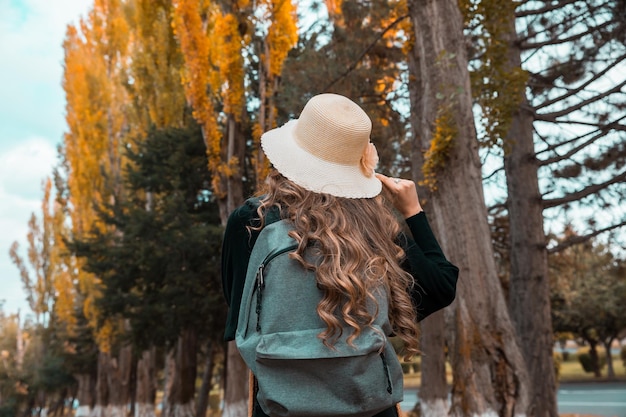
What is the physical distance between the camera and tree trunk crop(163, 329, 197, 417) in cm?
1639

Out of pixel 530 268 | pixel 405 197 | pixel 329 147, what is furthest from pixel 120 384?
pixel 329 147

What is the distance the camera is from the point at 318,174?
1.84m

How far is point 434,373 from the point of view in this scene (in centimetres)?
1112

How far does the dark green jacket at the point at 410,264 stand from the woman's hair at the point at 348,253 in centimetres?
6

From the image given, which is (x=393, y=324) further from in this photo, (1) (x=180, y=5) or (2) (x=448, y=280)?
(1) (x=180, y=5)

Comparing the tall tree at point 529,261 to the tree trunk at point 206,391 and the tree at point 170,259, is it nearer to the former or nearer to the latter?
the tree at point 170,259

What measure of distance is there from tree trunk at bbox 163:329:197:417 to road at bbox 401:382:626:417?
6.95 metres

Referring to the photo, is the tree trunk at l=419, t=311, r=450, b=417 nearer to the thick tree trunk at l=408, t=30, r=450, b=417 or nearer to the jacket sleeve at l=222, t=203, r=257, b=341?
the thick tree trunk at l=408, t=30, r=450, b=417

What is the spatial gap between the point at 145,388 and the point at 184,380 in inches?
149

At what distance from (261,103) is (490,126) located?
7414mm

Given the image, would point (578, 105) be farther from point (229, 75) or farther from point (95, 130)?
point (95, 130)

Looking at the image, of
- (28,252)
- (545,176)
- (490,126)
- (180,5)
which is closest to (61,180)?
(28,252)

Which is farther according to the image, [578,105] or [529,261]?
[529,261]

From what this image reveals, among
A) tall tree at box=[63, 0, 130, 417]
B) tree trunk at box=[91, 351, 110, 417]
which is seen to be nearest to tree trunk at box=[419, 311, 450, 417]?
tall tree at box=[63, 0, 130, 417]
